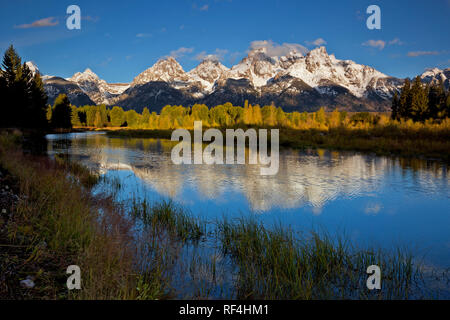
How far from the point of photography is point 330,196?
16.5 metres

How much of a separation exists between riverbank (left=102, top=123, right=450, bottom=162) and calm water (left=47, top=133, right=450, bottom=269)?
971 centimetres

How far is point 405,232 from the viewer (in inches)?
438

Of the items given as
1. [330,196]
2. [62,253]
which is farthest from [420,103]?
[62,253]

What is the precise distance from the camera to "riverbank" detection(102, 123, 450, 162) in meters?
35.9

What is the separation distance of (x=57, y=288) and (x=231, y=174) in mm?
17993

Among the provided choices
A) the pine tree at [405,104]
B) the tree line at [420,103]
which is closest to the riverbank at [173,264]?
the tree line at [420,103]

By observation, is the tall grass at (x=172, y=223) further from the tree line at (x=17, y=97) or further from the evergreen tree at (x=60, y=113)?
the evergreen tree at (x=60, y=113)

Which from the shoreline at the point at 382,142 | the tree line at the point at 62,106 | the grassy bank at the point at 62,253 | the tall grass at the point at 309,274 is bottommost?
the tall grass at the point at 309,274

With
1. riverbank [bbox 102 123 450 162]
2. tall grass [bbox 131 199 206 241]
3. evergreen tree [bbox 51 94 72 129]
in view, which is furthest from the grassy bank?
evergreen tree [bbox 51 94 72 129]

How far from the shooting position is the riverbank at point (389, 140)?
1412 inches

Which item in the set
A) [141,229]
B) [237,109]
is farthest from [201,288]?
[237,109]

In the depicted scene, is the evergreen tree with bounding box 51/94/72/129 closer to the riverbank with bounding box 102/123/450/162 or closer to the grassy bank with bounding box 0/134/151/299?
the riverbank with bounding box 102/123/450/162

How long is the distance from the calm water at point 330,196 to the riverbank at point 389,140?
971 cm
